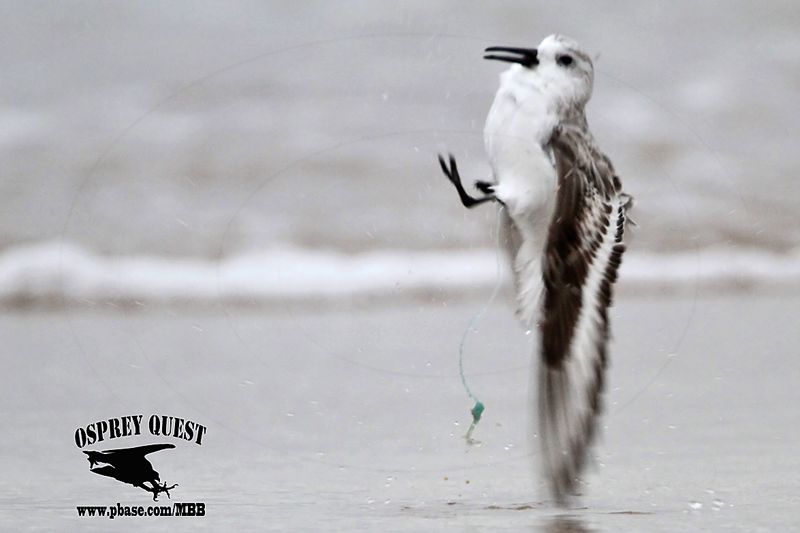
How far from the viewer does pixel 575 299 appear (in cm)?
369

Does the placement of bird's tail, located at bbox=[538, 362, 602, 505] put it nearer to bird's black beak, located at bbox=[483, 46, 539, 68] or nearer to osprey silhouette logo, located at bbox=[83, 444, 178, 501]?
bird's black beak, located at bbox=[483, 46, 539, 68]

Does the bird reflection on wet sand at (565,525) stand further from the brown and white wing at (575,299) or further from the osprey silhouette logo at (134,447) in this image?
the osprey silhouette logo at (134,447)

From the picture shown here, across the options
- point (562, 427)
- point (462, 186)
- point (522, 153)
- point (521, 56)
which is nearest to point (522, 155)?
point (522, 153)

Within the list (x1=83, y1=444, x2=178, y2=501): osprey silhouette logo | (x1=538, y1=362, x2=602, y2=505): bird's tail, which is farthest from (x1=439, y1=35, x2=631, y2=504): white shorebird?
(x1=83, y1=444, x2=178, y2=501): osprey silhouette logo

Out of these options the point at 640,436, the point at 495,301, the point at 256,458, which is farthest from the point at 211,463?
the point at 640,436

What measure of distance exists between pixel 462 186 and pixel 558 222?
9.1 inches

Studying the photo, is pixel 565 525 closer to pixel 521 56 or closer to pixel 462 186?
pixel 462 186

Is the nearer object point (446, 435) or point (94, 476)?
point (94, 476)

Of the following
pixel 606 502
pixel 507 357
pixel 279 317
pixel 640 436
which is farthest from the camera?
pixel 279 317

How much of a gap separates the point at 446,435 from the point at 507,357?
0.56 m

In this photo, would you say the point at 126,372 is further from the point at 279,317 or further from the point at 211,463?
the point at 211,463

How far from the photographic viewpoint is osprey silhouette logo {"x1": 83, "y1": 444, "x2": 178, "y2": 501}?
12.6ft

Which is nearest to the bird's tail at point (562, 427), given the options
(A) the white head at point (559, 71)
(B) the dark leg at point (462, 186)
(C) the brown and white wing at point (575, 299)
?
(C) the brown and white wing at point (575, 299)

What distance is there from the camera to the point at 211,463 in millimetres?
4176
